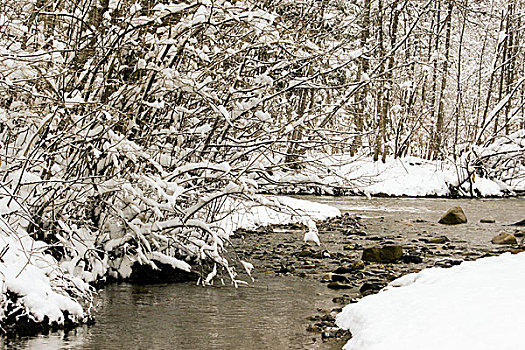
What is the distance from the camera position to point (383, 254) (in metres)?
11.6

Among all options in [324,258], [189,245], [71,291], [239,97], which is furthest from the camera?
[324,258]

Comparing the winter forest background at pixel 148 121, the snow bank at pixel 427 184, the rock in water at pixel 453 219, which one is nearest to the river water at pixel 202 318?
the winter forest background at pixel 148 121

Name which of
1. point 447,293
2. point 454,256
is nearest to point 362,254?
point 454,256

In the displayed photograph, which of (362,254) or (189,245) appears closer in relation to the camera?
(189,245)

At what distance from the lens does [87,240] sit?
923 centimetres

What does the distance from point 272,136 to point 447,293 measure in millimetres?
3920

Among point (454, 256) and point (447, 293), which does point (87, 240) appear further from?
point (454, 256)

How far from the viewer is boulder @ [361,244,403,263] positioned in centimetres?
1150

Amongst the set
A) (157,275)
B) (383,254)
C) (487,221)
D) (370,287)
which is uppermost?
(487,221)

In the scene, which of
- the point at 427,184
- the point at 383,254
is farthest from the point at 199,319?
the point at 427,184

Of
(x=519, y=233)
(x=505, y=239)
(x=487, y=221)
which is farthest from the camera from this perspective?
(x=487, y=221)

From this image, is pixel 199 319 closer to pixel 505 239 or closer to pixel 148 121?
pixel 148 121

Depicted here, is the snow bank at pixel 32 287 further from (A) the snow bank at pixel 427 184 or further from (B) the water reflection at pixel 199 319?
(A) the snow bank at pixel 427 184

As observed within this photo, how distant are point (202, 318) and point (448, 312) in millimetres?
2938
